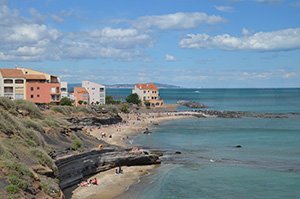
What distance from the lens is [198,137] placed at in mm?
76062

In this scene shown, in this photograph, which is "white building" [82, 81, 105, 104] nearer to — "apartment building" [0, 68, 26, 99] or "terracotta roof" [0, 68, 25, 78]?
"terracotta roof" [0, 68, 25, 78]

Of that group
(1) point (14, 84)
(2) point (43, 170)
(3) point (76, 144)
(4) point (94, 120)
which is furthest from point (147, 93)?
(2) point (43, 170)

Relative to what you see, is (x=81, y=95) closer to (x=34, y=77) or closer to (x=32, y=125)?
(x=34, y=77)

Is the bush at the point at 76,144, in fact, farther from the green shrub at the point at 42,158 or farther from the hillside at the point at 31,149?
the green shrub at the point at 42,158

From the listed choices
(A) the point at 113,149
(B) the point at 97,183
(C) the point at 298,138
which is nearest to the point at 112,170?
(A) the point at 113,149

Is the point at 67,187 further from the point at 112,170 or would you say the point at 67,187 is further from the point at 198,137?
the point at 198,137

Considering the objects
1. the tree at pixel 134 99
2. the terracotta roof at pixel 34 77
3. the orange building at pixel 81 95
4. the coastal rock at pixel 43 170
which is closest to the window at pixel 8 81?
the terracotta roof at pixel 34 77

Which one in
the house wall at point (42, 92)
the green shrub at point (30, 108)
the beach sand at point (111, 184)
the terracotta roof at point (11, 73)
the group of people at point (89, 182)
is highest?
the terracotta roof at point (11, 73)

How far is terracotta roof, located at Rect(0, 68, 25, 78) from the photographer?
88.4 metres

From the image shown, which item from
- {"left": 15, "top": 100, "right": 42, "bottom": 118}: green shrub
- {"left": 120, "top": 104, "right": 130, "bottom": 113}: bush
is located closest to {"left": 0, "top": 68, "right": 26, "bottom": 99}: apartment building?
{"left": 120, "top": 104, "right": 130, "bottom": 113}: bush

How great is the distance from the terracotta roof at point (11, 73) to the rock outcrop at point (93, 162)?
50.5 meters

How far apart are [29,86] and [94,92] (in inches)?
1411

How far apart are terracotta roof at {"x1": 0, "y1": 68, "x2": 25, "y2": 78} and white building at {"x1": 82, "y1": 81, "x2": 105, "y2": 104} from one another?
114 ft

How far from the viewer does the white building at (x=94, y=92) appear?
408 ft
